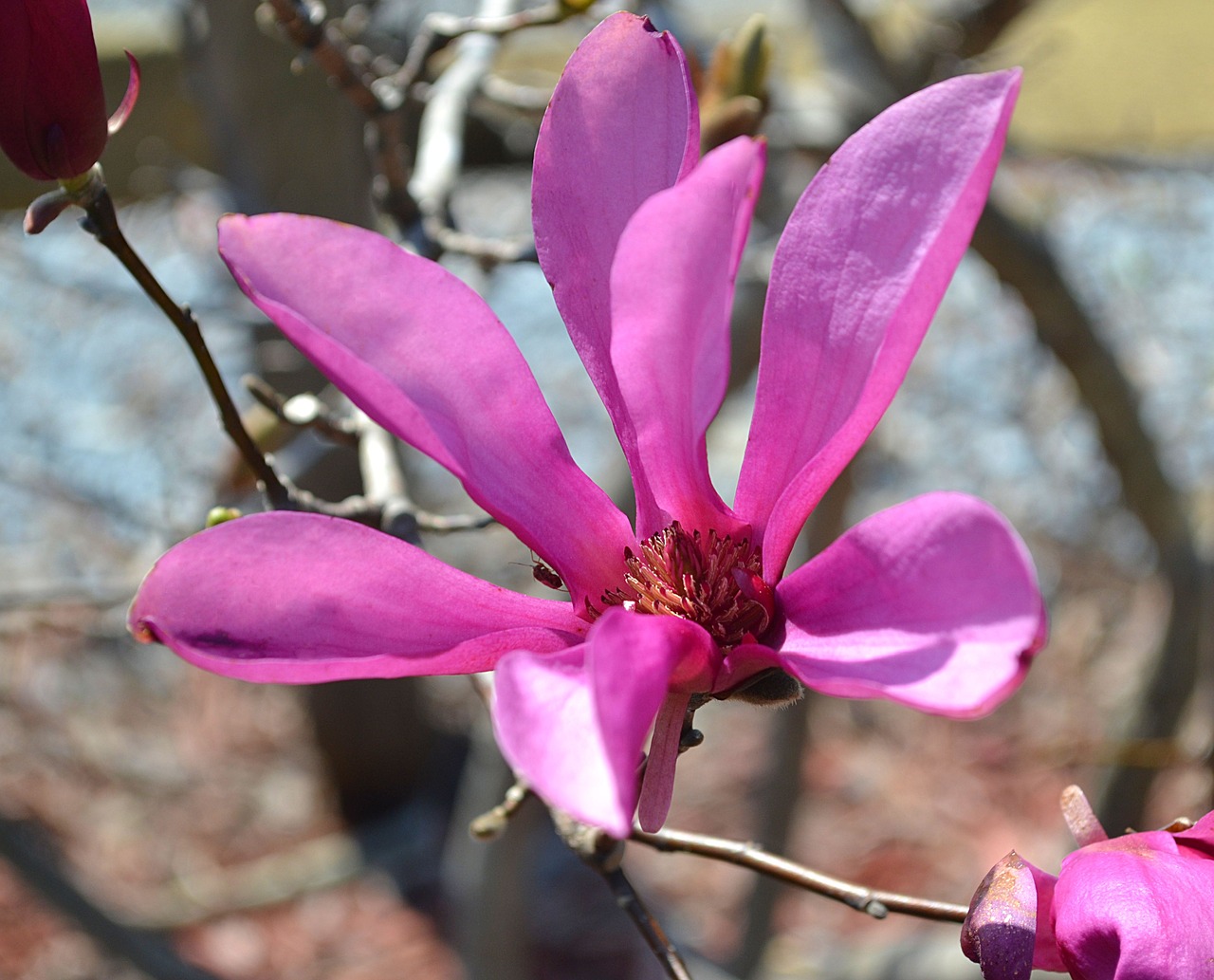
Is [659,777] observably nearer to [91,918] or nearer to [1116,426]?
[91,918]

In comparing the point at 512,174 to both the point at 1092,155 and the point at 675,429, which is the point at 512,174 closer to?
the point at 1092,155

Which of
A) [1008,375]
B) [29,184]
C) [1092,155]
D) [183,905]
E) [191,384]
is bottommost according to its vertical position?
[183,905]

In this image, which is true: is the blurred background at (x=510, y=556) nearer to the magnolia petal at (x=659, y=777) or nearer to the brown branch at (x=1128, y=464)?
the brown branch at (x=1128, y=464)

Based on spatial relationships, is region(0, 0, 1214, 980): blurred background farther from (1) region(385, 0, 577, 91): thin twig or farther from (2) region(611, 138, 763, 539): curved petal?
(2) region(611, 138, 763, 539): curved petal

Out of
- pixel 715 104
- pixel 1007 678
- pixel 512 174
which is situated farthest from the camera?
pixel 512 174

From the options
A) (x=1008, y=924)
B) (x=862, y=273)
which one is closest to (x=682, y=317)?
(x=862, y=273)

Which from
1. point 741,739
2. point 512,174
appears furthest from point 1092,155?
point 741,739

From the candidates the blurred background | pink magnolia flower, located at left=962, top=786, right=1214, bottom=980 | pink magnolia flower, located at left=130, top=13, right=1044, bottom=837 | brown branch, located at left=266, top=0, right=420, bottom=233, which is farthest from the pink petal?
the blurred background
